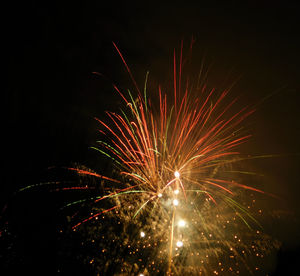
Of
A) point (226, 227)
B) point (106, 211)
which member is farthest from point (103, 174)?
point (226, 227)

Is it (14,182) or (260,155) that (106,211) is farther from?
(260,155)

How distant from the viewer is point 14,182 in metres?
4.16

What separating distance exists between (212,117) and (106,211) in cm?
398

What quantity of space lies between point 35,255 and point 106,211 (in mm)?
1317

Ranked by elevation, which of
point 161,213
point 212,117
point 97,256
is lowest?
point 97,256

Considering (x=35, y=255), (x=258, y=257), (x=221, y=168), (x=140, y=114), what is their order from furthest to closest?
(x=140, y=114), (x=221, y=168), (x=258, y=257), (x=35, y=255)

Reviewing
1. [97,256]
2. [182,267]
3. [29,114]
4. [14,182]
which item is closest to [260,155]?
[182,267]

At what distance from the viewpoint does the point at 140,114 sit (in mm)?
5859

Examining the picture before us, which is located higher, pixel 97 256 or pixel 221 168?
pixel 221 168

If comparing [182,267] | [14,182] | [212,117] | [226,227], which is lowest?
[182,267]

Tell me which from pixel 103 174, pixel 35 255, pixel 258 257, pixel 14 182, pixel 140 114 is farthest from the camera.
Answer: pixel 140 114

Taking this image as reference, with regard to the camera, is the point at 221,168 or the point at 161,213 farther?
the point at 221,168

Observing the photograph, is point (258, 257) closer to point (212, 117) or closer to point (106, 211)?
point (106, 211)

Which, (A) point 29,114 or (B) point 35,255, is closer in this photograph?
(B) point 35,255
